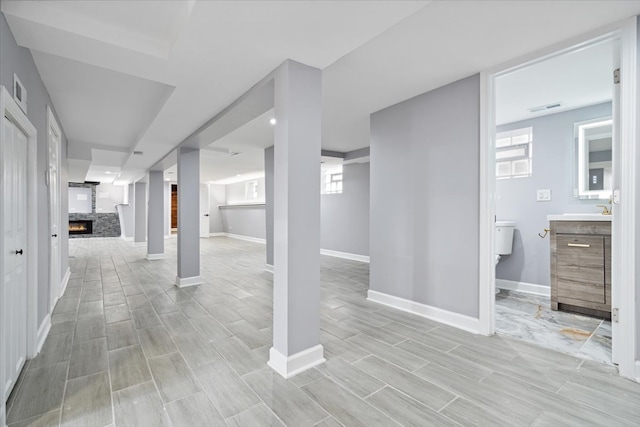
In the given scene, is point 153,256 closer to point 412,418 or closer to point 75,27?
point 75,27

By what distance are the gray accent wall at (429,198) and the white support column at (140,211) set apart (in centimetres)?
805

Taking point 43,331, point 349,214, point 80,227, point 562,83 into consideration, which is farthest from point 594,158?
point 80,227

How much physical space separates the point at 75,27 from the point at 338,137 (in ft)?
11.7

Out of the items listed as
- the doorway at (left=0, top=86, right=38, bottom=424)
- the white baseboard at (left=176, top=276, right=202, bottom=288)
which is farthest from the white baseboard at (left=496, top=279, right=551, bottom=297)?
the doorway at (left=0, top=86, right=38, bottom=424)

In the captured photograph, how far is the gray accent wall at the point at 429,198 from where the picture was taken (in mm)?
2648

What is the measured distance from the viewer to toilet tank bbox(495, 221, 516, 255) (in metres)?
3.70

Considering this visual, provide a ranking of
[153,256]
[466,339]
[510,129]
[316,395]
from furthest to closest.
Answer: [153,256], [510,129], [466,339], [316,395]

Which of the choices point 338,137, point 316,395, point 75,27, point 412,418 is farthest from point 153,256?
point 412,418

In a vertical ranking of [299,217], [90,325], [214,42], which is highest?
[214,42]

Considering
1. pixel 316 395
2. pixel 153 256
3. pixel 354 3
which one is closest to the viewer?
pixel 354 3

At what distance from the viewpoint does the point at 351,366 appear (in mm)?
2055

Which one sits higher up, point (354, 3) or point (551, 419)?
point (354, 3)

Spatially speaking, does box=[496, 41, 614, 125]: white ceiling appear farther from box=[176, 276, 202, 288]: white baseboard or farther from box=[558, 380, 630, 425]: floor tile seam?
box=[176, 276, 202, 288]: white baseboard

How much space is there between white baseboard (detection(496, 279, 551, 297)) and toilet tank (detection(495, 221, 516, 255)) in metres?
0.47
